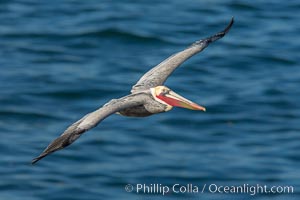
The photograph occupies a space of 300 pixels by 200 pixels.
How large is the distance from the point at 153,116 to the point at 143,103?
11803mm

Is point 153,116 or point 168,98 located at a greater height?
point 168,98

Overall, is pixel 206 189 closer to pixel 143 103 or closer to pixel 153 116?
pixel 153 116

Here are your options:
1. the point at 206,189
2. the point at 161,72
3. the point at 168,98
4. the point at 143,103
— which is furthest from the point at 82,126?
the point at 206,189

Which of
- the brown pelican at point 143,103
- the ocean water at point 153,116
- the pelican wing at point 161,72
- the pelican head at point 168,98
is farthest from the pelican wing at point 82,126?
the ocean water at point 153,116

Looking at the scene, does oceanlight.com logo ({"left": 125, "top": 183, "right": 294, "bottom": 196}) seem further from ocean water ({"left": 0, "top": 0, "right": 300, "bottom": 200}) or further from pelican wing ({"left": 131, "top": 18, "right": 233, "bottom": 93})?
pelican wing ({"left": 131, "top": 18, "right": 233, "bottom": 93})

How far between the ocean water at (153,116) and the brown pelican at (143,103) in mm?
7797

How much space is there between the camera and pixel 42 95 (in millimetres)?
25844

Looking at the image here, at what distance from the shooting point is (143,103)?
13047mm

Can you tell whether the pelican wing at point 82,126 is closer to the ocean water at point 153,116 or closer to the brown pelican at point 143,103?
the brown pelican at point 143,103

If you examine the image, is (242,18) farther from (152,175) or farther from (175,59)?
(175,59)

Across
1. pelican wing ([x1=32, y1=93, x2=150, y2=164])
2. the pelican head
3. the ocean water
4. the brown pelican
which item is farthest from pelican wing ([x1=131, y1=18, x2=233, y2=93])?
the ocean water

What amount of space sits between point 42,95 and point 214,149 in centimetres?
478

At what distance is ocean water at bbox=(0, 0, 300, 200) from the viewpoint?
893 inches

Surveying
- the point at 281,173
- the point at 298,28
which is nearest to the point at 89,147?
the point at 281,173
